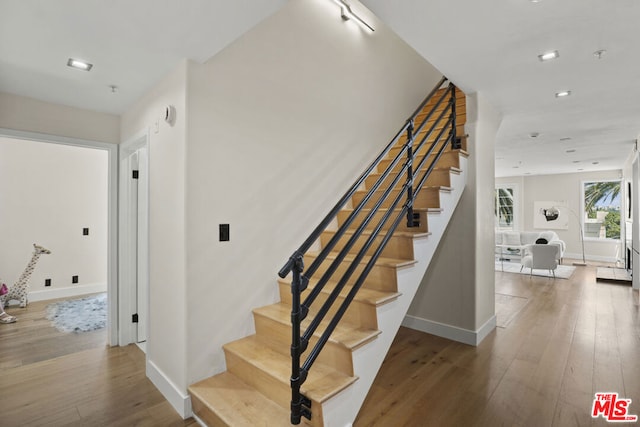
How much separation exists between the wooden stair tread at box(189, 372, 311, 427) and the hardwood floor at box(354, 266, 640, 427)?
1.83 ft

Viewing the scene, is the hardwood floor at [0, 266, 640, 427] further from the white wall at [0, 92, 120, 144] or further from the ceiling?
the ceiling

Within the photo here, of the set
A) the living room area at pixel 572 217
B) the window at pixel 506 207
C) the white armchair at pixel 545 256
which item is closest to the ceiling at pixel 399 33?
the white armchair at pixel 545 256

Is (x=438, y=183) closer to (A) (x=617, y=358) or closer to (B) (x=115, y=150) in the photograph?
(A) (x=617, y=358)

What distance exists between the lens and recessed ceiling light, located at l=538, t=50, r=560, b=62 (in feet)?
8.00

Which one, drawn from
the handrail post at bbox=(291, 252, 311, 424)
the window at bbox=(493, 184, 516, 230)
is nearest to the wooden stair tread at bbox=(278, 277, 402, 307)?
the handrail post at bbox=(291, 252, 311, 424)

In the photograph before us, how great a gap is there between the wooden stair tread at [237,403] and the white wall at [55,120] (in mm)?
2517

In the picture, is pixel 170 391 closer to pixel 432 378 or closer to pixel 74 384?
pixel 74 384

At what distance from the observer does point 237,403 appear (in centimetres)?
199

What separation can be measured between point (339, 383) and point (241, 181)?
5.16 ft

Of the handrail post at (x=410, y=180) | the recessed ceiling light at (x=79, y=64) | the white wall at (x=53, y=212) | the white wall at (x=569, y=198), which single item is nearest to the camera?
the recessed ceiling light at (x=79, y=64)

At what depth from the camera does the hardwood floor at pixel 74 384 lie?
213cm

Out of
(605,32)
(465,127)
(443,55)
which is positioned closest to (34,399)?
(443,55)

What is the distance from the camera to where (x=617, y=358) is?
118 inches

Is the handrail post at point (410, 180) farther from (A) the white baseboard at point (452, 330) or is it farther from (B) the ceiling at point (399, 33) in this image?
(A) the white baseboard at point (452, 330)
